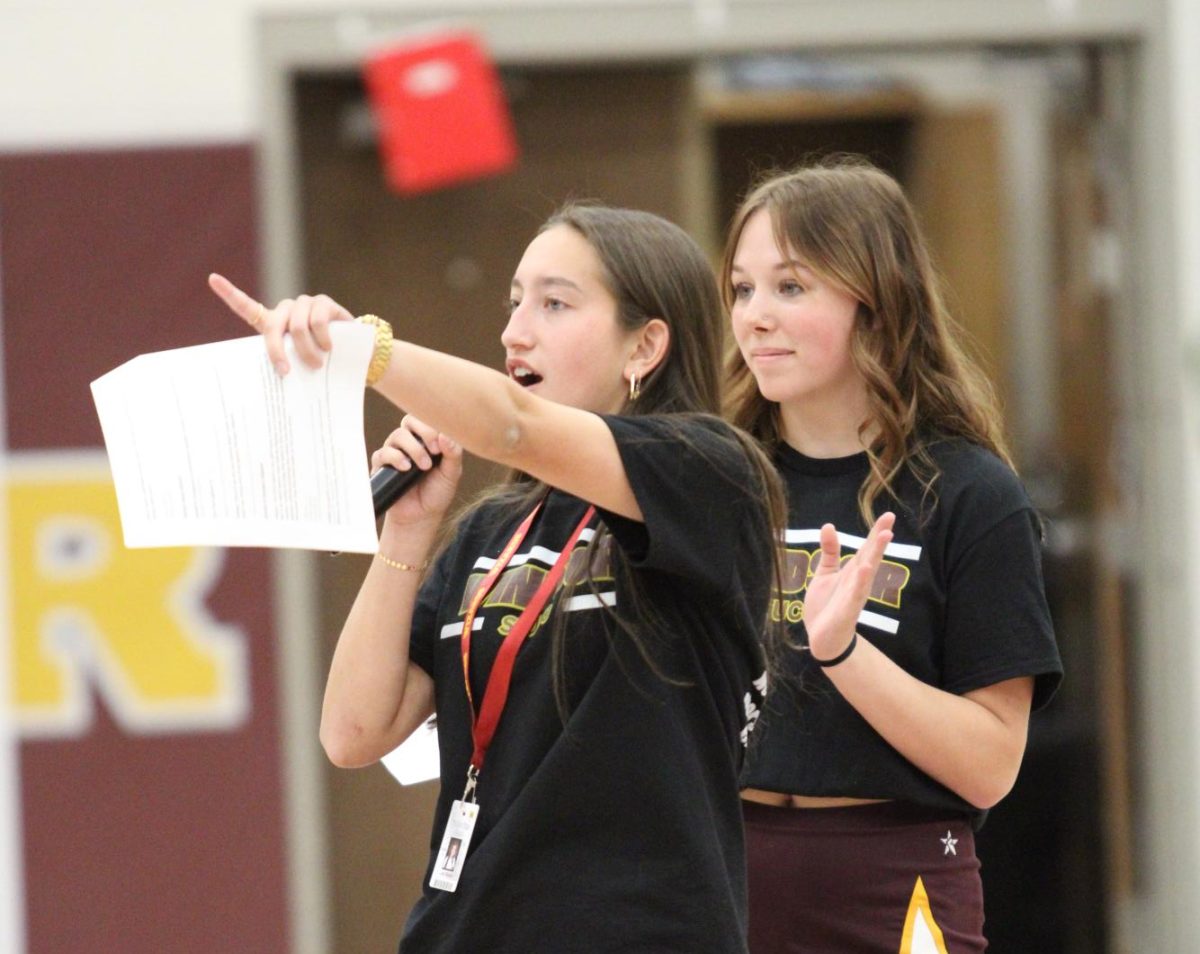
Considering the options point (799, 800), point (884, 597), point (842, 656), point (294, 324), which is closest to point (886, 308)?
point (884, 597)

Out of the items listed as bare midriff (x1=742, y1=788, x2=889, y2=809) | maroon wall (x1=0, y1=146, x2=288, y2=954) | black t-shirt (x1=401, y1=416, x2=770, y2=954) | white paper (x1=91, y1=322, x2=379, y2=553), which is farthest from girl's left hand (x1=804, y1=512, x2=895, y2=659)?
maroon wall (x1=0, y1=146, x2=288, y2=954)

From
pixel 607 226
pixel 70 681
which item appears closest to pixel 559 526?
pixel 607 226

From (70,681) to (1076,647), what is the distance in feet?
8.46

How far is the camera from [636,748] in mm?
1637

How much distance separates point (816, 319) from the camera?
6.70ft

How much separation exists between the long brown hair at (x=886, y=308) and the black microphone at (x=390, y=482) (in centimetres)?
57

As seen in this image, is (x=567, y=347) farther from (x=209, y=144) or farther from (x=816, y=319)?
(x=209, y=144)

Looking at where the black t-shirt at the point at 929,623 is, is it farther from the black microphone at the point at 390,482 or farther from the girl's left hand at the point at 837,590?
the black microphone at the point at 390,482

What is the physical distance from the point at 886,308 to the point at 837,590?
410 mm

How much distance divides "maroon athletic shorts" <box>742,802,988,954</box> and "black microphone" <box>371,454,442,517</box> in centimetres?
64

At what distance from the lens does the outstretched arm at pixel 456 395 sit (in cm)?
146

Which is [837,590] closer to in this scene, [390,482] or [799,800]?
[799,800]

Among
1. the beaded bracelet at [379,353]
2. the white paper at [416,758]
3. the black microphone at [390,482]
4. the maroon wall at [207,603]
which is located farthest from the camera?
the maroon wall at [207,603]

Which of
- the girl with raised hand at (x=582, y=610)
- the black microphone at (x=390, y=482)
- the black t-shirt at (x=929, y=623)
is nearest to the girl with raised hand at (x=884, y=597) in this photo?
the black t-shirt at (x=929, y=623)
